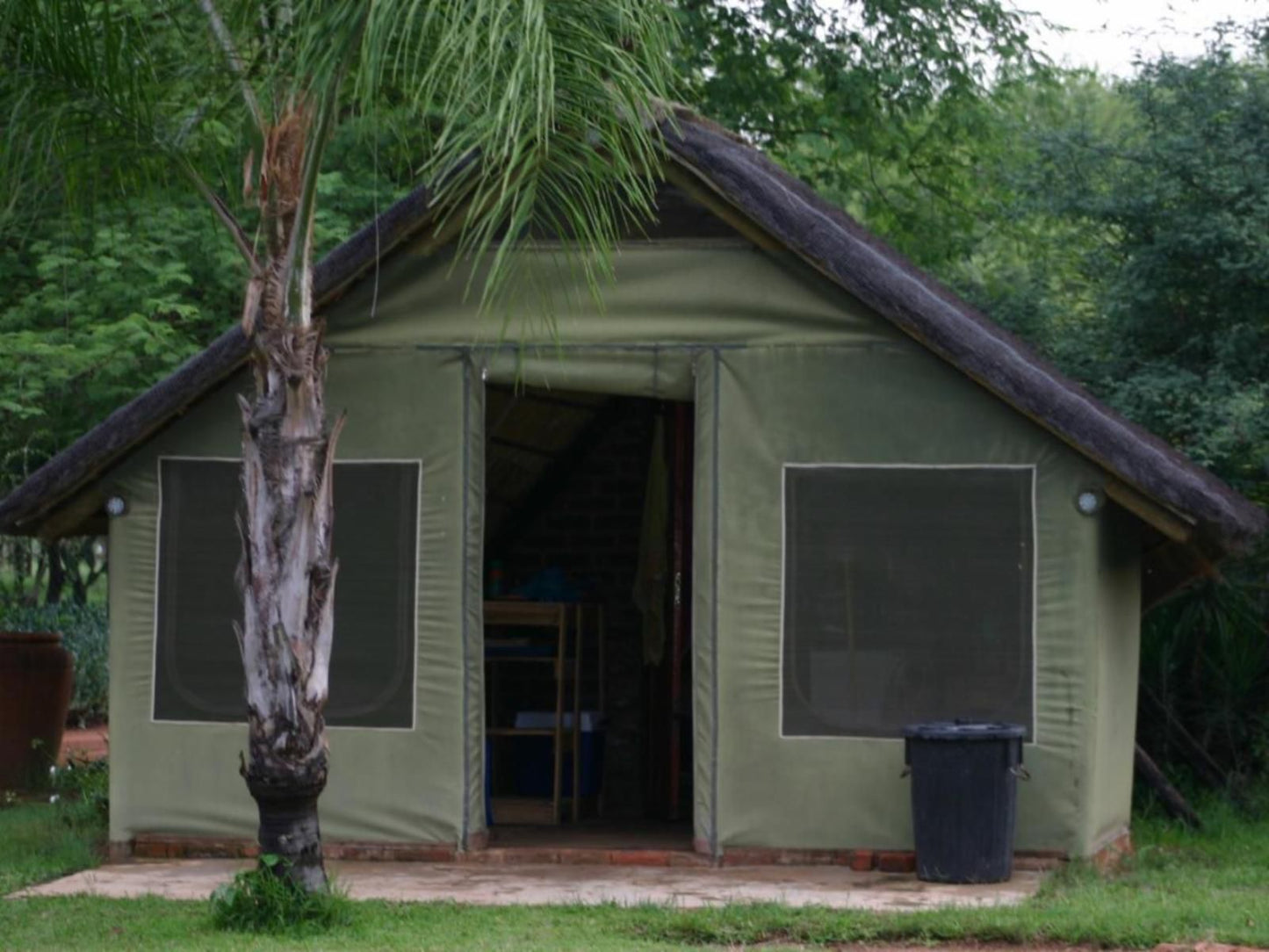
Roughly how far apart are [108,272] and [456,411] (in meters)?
4.88

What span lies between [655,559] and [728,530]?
8.40 ft

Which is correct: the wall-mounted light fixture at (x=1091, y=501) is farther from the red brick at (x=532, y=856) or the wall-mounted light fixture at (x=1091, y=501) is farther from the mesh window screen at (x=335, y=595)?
the mesh window screen at (x=335, y=595)

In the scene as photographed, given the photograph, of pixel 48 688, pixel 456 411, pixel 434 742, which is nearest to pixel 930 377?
pixel 456 411

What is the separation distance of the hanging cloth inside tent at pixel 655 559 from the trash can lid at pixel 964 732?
3.16 meters

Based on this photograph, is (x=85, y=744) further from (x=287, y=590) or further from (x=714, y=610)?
(x=287, y=590)

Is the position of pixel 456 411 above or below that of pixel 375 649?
A: above

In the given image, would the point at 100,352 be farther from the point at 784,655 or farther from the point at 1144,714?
the point at 1144,714

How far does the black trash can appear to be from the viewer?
8992mm

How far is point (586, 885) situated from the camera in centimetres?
909

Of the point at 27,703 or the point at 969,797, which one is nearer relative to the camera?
the point at 969,797

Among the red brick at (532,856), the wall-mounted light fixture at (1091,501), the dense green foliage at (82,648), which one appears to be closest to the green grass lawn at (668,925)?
the red brick at (532,856)

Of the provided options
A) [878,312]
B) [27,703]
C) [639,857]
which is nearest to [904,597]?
[878,312]

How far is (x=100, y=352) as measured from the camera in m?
13.2

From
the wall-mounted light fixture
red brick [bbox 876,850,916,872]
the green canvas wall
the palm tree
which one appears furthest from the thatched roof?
red brick [bbox 876,850,916,872]
